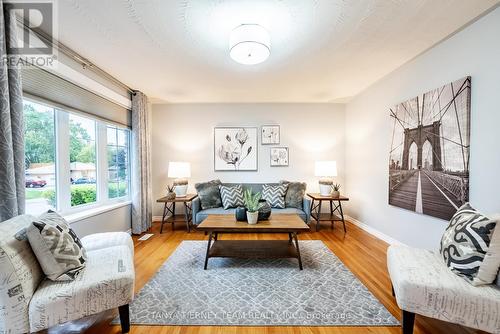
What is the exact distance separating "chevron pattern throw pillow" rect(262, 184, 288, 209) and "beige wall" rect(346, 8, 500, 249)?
1.47 m

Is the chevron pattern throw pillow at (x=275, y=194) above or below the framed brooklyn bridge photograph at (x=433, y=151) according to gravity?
below

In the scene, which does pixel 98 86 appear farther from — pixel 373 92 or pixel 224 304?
pixel 373 92

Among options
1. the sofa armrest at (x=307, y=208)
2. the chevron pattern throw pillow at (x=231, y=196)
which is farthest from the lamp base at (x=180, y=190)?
the sofa armrest at (x=307, y=208)

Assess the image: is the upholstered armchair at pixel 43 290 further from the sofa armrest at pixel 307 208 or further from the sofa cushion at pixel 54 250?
the sofa armrest at pixel 307 208

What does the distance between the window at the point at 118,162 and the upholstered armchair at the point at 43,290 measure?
6.19 feet

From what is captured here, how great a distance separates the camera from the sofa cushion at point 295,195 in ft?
12.2

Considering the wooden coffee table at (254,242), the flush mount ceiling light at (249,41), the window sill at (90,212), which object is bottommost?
the wooden coffee table at (254,242)

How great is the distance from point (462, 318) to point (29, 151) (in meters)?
3.73

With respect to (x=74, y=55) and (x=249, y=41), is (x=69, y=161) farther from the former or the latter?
(x=249, y=41)

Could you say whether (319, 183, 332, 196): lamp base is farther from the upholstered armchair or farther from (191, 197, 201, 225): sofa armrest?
the upholstered armchair

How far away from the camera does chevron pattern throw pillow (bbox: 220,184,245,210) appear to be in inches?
146

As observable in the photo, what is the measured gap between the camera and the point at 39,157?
2188 mm

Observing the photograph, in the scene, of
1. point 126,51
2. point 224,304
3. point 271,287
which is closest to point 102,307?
point 224,304

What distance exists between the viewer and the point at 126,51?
2373 millimetres
